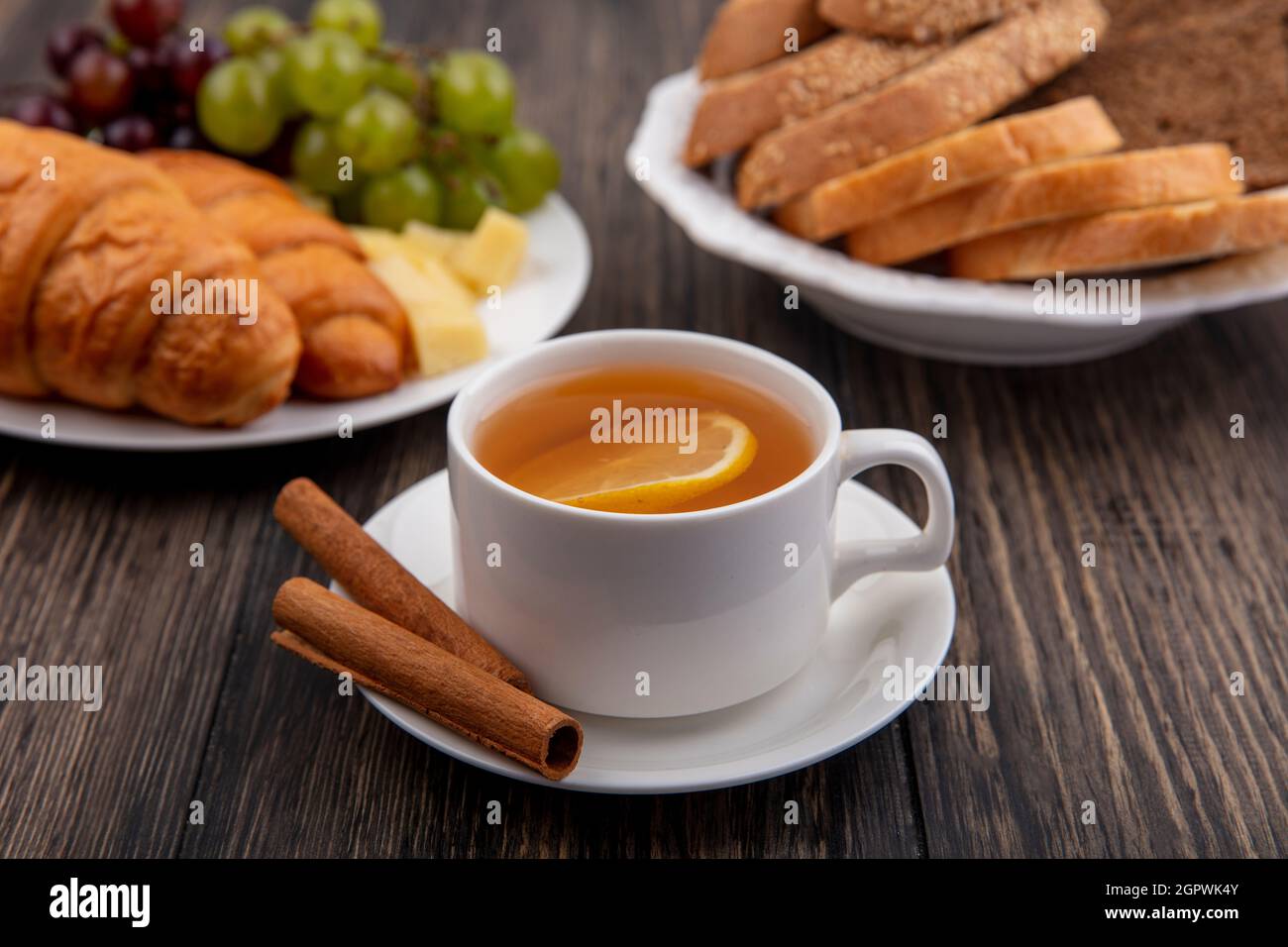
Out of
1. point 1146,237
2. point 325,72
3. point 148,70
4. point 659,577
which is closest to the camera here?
point 659,577

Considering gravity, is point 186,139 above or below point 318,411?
above

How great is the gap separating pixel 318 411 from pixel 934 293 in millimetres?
716

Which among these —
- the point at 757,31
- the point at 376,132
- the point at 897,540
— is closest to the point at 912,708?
the point at 897,540

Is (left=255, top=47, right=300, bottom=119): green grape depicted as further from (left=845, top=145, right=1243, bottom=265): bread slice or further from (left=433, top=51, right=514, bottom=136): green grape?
(left=845, top=145, right=1243, bottom=265): bread slice

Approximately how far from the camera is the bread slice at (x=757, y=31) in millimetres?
1699

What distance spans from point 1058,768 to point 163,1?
63.3 inches

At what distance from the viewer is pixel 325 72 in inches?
68.1

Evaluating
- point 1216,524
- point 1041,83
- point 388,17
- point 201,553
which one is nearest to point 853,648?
point 1216,524

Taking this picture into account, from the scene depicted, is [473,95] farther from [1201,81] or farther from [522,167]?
[1201,81]

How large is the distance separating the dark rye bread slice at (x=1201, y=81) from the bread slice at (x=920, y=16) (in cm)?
15

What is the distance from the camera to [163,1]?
1.85m

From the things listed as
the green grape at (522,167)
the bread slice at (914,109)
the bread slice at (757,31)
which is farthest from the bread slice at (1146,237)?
the green grape at (522,167)

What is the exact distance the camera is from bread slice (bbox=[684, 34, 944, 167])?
5.36 ft

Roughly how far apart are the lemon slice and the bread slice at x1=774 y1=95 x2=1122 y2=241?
0.56m
